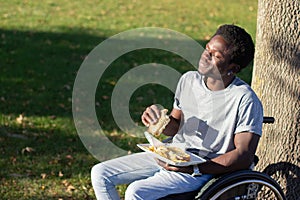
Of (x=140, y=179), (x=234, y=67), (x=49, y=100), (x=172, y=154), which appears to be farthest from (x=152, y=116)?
(x=49, y=100)

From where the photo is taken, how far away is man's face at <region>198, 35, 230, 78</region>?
3346 millimetres

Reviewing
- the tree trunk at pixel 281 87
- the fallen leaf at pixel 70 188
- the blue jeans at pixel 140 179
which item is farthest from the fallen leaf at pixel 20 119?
the tree trunk at pixel 281 87

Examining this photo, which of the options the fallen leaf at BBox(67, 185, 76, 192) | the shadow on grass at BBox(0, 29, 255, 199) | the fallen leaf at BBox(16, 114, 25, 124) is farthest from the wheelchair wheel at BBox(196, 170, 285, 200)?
the fallen leaf at BBox(16, 114, 25, 124)

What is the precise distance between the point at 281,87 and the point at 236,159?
36.0 inches

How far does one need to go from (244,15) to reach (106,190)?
36.7 ft

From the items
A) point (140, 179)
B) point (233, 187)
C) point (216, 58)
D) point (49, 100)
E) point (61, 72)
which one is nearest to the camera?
point (233, 187)

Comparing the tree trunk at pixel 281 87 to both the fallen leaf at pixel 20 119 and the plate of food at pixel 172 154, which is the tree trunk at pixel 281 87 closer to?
the plate of food at pixel 172 154

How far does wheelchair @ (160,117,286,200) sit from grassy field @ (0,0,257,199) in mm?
1803

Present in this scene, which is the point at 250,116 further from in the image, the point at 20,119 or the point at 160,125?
the point at 20,119

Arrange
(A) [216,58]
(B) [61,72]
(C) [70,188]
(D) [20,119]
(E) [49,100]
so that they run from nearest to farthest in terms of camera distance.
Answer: (A) [216,58], (C) [70,188], (D) [20,119], (E) [49,100], (B) [61,72]

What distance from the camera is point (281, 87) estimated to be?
12.8ft

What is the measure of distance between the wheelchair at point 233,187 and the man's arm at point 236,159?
0.18 ft

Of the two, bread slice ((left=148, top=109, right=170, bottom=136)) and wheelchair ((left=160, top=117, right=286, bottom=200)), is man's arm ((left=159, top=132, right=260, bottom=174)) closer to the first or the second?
wheelchair ((left=160, top=117, right=286, bottom=200))

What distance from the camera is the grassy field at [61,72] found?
518 centimetres
